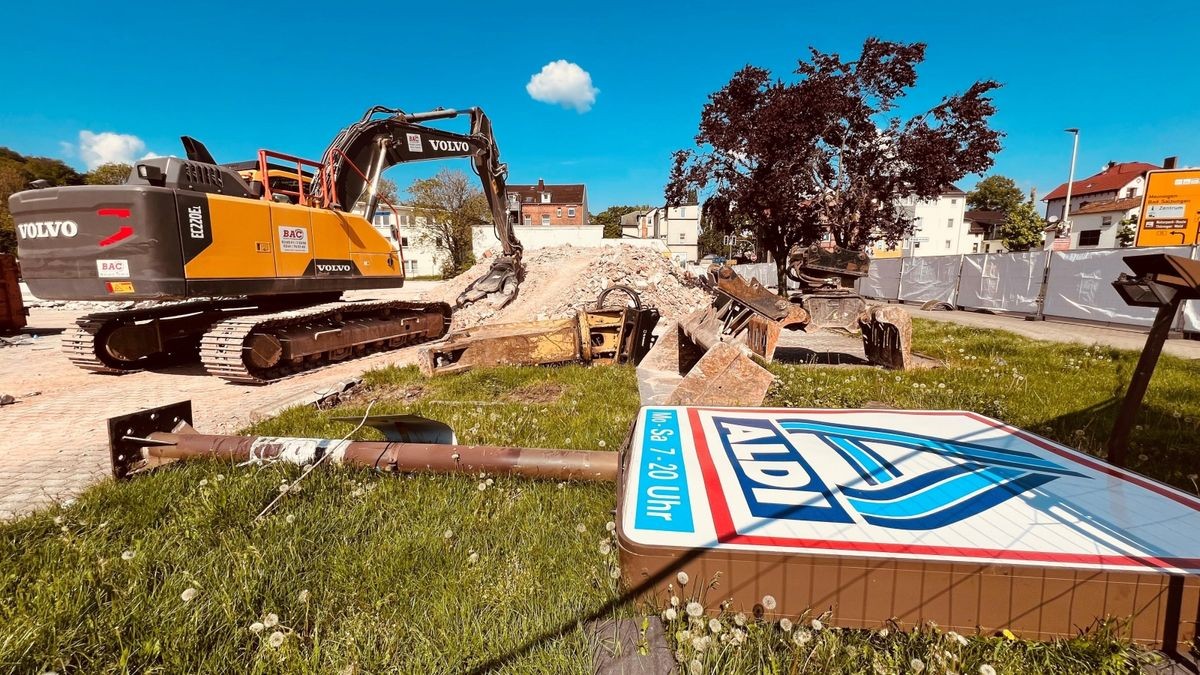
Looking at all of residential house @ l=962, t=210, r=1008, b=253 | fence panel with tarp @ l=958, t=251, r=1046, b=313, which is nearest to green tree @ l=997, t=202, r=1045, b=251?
residential house @ l=962, t=210, r=1008, b=253

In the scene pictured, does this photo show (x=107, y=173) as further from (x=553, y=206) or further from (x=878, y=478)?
(x=878, y=478)

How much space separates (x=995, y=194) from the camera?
7744 centimetres

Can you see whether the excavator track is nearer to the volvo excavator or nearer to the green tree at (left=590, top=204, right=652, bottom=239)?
the volvo excavator

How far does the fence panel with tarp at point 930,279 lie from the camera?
18609 millimetres

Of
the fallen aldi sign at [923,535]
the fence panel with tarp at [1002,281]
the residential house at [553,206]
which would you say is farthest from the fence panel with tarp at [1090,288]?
the residential house at [553,206]

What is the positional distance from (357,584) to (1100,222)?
69552 millimetres

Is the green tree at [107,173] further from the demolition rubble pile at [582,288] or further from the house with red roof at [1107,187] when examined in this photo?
the house with red roof at [1107,187]

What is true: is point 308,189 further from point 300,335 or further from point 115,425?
point 115,425

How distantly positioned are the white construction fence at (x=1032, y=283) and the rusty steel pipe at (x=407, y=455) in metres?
11.8

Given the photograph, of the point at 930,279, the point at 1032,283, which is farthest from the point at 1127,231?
the point at 1032,283

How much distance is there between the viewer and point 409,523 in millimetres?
2580

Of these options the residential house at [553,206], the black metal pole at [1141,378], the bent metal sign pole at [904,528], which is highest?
the residential house at [553,206]

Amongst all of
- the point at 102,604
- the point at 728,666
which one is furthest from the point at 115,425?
the point at 728,666

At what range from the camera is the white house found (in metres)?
44.3
